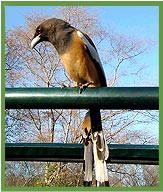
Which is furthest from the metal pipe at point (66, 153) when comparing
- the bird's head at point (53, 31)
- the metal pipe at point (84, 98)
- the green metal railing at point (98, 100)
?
the bird's head at point (53, 31)

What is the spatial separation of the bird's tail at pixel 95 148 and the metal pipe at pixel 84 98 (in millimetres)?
214

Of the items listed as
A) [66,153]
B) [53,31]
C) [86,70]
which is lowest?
[66,153]

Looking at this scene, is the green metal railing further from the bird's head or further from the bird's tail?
the bird's head

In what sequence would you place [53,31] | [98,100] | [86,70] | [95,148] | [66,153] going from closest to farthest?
[98,100]
[66,153]
[95,148]
[86,70]
[53,31]

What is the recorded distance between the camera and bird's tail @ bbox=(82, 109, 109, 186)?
0.85m

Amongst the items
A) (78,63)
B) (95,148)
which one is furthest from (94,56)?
(95,148)

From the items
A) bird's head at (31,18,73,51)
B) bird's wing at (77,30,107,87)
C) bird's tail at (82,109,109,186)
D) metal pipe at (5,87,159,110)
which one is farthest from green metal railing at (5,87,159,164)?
bird's head at (31,18,73,51)

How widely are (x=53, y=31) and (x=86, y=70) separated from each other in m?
0.19

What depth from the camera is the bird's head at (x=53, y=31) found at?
122cm

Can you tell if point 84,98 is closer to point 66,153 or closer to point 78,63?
point 66,153

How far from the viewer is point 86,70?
1131 mm

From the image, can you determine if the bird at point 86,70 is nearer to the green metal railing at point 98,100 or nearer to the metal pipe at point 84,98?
the green metal railing at point 98,100

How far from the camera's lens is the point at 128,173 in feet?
4.75

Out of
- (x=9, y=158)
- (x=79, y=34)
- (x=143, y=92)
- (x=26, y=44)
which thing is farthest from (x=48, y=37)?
(x=26, y=44)
